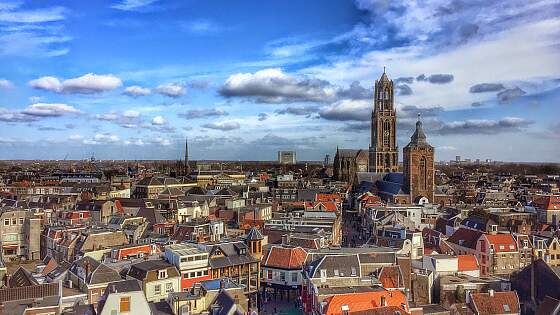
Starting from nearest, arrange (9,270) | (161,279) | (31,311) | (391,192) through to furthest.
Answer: (31,311), (161,279), (9,270), (391,192)

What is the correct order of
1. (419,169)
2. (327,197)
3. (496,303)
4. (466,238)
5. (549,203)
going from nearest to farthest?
(496,303), (466,238), (549,203), (327,197), (419,169)

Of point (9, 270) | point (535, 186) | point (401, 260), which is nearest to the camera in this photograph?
point (401, 260)

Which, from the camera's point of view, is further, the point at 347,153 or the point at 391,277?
the point at 347,153

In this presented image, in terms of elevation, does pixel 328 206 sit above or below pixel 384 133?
below

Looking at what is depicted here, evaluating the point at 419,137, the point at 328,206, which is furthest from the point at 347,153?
the point at 328,206

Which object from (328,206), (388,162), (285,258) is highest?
(388,162)

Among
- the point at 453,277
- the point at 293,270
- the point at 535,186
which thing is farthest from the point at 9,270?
the point at 535,186

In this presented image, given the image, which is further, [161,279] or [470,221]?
[470,221]

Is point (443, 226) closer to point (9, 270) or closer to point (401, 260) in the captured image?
point (401, 260)

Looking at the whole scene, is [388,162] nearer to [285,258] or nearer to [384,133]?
[384,133]
